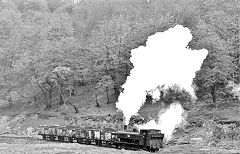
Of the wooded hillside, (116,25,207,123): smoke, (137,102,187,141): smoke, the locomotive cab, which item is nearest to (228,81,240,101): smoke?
the wooded hillside

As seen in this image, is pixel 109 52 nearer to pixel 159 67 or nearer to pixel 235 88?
pixel 159 67

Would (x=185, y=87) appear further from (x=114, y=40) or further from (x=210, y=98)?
(x=114, y=40)

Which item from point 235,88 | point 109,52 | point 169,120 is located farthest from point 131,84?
point 109,52

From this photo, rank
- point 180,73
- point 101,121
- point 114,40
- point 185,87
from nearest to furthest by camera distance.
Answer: point 180,73
point 185,87
point 101,121
point 114,40

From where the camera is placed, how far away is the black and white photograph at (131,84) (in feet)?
169

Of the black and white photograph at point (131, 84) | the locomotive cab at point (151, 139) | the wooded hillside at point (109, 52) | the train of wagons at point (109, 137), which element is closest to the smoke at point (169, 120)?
the black and white photograph at point (131, 84)

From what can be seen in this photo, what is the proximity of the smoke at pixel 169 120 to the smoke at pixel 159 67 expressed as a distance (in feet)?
10.6

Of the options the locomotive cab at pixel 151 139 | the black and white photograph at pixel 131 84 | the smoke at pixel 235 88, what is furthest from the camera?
the smoke at pixel 235 88

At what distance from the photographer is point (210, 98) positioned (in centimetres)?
6800

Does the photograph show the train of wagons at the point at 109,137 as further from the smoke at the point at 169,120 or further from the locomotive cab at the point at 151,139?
the smoke at the point at 169,120

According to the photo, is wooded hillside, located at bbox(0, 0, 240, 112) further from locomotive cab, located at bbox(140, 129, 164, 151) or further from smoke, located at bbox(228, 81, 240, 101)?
locomotive cab, located at bbox(140, 129, 164, 151)

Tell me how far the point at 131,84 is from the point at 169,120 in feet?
29.2

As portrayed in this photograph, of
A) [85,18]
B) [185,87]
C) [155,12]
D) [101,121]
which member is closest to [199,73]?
[185,87]

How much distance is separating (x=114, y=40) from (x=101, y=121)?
15.9 meters
